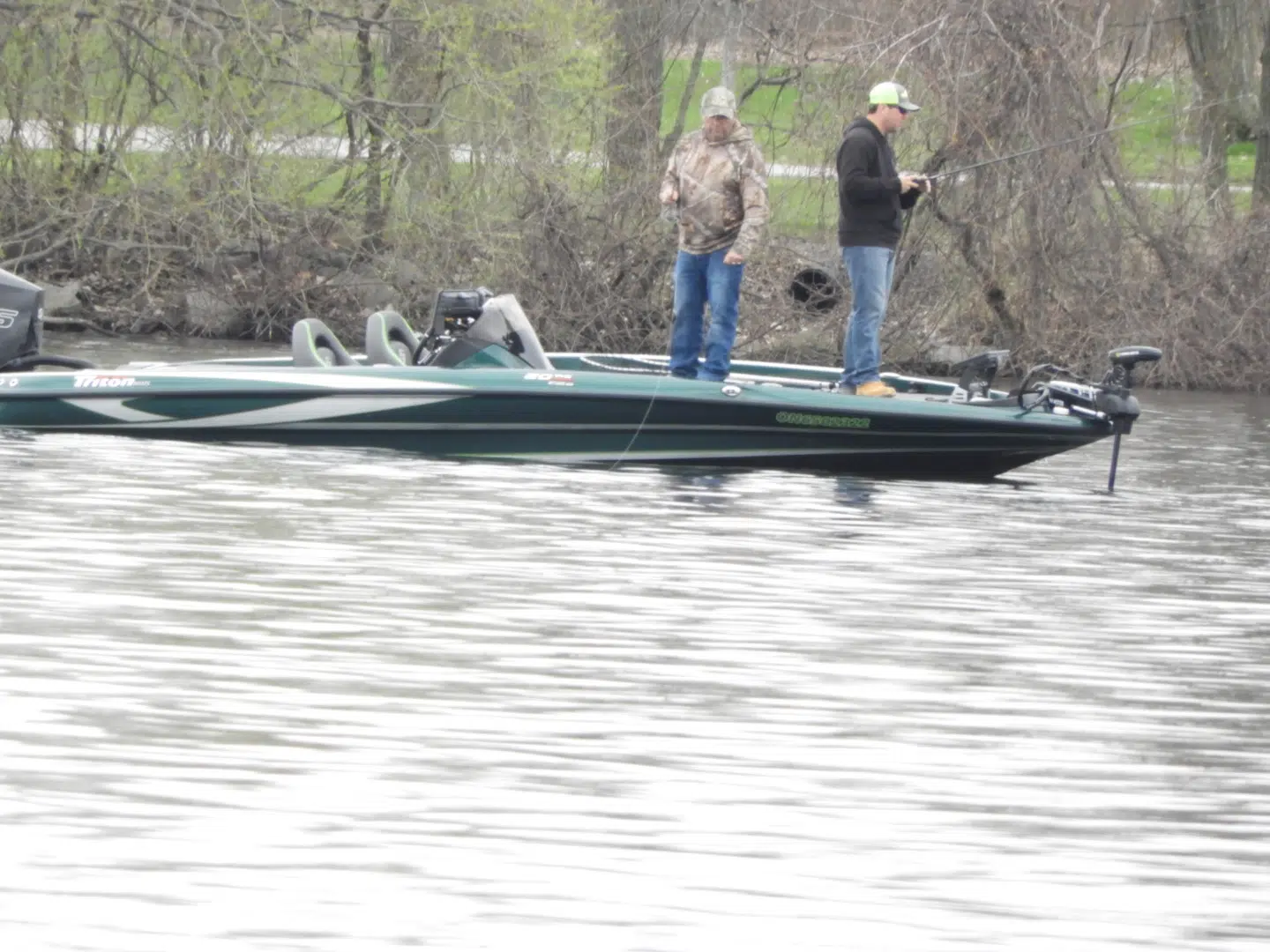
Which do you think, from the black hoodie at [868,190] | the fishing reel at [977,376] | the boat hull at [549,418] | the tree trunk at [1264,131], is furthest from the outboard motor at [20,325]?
the tree trunk at [1264,131]

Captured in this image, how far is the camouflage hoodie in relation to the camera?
43.8ft

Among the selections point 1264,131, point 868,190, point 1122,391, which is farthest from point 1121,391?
point 1264,131

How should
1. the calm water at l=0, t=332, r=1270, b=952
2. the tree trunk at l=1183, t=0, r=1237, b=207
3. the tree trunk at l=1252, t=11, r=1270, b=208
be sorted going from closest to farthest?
1. the calm water at l=0, t=332, r=1270, b=952
2. the tree trunk at l=1252, t=11, r=1270, b=208
3. the tree trunk at l=1183, t=0, r=1237, b=207

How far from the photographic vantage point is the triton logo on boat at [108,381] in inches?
519

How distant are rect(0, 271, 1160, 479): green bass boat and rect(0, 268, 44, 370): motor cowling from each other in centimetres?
1

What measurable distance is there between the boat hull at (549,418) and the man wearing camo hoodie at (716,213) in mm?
679

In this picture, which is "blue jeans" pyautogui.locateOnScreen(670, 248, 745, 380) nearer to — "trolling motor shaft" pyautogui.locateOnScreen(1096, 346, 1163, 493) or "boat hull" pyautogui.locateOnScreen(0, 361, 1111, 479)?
"boat hull" pyautogui.locateOnScreen(0, 361, 1111, 479)

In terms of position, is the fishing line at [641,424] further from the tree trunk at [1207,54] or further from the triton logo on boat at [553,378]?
the tree trunk at [1207,54]

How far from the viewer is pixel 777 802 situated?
19.5ft

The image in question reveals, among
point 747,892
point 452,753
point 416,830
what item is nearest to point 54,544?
point 452,753

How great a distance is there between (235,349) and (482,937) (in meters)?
17.8

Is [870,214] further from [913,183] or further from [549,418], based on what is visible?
[549,418]

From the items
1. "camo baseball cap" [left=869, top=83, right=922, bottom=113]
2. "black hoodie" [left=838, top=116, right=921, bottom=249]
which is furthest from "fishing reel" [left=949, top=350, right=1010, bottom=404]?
"camo baseball cap" [left=869, top=83, right=922, bottom=113]

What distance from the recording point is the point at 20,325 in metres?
13.5
